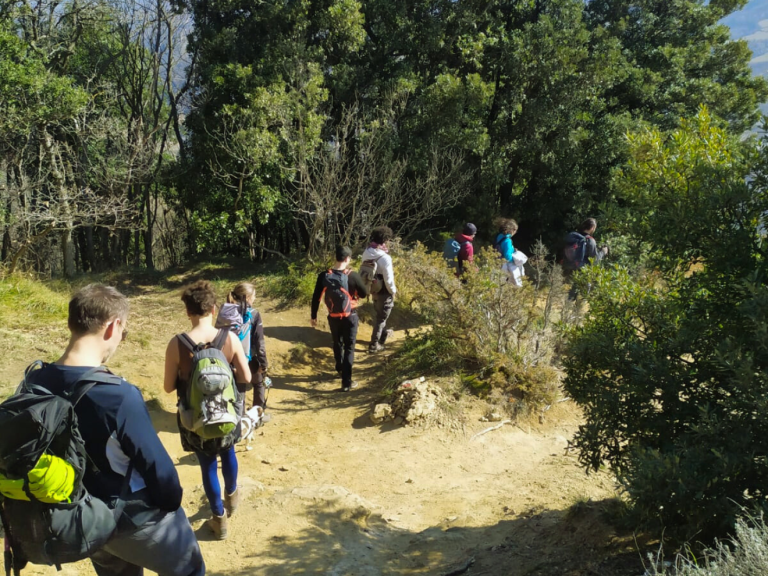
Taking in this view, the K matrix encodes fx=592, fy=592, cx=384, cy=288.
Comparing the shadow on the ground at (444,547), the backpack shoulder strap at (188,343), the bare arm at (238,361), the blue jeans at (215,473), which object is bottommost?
the shadow on the ground at (444,547)

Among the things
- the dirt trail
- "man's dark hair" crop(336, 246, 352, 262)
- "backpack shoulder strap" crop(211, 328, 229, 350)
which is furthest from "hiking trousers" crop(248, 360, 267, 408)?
"backpack shoulder strap" crop(211, 328, 229, 350)

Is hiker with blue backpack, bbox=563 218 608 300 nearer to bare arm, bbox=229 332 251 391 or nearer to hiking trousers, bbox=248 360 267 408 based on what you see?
hiking trousers, bbox=248 360 267 408

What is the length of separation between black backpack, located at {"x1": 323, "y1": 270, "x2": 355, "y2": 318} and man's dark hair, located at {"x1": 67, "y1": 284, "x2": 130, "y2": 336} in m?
4.36

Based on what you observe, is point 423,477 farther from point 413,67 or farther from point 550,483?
point 413,67

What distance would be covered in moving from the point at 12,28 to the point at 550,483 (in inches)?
461

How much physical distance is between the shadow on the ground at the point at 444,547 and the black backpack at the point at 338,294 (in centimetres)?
274

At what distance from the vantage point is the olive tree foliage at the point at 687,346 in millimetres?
2564

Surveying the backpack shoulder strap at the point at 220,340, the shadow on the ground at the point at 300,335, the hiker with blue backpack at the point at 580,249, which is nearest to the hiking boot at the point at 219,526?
the backpack shoulder strap at the point at 220,340

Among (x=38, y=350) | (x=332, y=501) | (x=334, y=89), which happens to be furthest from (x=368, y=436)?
(x=334, y=89)

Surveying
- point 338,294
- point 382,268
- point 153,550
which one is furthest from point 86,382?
point 382,268

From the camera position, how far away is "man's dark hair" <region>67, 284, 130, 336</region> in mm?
2334

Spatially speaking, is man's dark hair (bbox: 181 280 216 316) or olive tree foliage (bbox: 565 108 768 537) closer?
olive tree foliage (bbox: 565 108 768 537)

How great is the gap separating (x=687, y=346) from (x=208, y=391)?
256 cm

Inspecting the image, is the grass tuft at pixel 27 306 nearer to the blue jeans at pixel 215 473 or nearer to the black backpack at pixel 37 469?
the blue jeans at pixel 215 473
